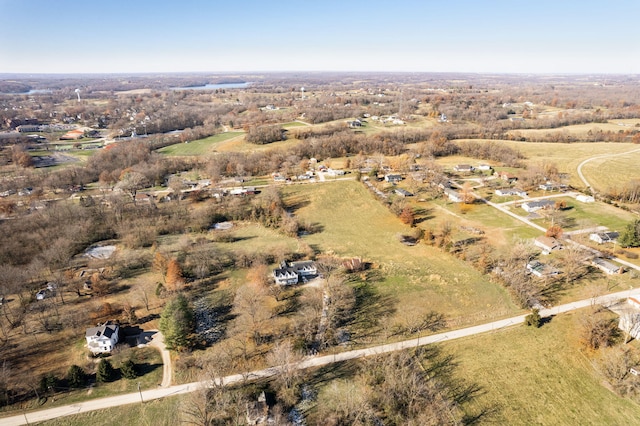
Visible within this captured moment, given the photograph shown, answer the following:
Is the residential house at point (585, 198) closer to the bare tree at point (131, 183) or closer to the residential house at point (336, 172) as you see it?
the residential house at point (336, 172)

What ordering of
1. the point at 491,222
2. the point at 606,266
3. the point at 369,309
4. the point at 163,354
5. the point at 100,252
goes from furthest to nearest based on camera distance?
1. the point at 491,222
2. the point at 100,252
3. the point at 606,266
4. the point at 369,309
5. the point at 163,354

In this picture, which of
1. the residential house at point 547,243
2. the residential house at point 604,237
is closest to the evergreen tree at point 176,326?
the residential house at point 547,243

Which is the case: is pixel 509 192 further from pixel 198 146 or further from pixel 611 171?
pixel 198 146

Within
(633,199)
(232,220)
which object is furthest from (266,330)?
(633,199)

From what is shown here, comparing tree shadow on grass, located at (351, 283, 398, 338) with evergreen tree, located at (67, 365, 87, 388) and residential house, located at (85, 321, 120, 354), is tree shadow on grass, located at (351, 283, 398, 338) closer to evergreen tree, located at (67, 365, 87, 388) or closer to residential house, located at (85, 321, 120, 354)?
residential house, located at (85, 321, 120, 354)

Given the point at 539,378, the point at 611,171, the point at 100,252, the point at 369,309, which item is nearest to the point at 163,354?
the point at 369,309

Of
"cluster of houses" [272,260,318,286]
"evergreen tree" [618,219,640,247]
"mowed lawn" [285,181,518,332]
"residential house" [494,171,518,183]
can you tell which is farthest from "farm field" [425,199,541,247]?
"cluster of houses" [272,260,318,286]
